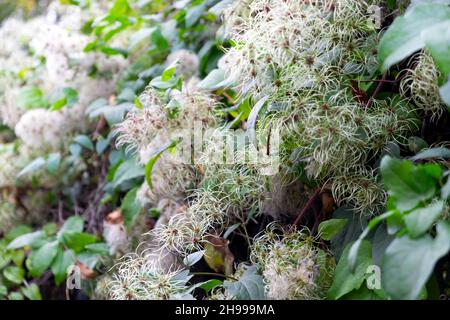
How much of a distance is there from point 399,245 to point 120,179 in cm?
90

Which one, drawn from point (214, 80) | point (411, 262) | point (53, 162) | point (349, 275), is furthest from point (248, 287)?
point (53, 162)

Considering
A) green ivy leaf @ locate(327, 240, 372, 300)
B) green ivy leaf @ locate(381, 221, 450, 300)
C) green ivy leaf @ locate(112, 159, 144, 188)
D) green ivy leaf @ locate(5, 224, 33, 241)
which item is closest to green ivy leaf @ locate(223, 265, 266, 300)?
green ivy leaf @ locate(327, 240, 372, 300)

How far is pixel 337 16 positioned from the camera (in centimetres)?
94

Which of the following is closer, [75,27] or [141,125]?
[141,125]

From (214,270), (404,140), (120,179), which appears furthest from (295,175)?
(120,179)

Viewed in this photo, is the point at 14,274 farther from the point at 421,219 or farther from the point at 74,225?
the point at 421,219

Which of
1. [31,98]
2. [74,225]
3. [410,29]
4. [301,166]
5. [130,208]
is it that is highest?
[410,29]

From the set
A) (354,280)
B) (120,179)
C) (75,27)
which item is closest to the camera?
(354,280)

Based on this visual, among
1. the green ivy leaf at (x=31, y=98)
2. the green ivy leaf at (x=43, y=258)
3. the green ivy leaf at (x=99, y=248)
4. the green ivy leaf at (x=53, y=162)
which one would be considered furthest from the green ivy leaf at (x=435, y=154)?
the green ivy leaf at (x=31, y=98)

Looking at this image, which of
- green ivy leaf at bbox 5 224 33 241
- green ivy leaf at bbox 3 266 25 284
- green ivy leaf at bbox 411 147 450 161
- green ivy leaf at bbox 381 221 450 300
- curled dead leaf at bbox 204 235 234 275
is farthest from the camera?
green ivy leaf at bbox 5 224 33 241

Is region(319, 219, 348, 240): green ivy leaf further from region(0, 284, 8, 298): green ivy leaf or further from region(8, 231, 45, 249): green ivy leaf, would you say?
region(0, 284, 8, 298): green ivy leaf

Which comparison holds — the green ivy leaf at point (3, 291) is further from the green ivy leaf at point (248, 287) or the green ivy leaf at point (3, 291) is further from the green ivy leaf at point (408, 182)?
the green ivy leaf at point (408, 182)
